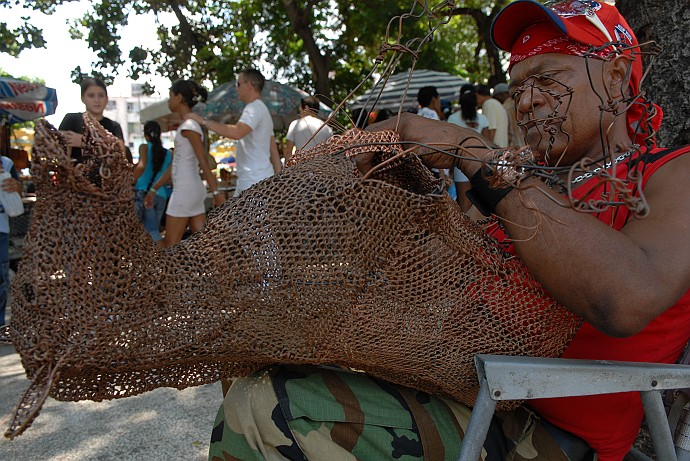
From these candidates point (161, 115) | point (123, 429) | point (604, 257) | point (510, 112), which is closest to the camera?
point (604, 257)

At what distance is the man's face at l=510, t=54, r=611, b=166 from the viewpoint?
1492mm

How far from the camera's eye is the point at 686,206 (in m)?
Answer: 1.25

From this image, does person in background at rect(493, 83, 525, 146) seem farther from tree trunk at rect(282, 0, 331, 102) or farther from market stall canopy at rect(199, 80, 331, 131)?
market stall canopy at rect(199, 80, 331, 131)

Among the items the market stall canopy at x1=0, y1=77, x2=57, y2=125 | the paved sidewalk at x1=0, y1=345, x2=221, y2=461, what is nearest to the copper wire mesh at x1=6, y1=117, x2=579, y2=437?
the paved sidewalk at x1=0, y1=345, x2=221, y2=461

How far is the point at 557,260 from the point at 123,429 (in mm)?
2431

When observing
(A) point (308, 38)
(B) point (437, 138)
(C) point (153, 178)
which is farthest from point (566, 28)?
(A) point (308, 38)

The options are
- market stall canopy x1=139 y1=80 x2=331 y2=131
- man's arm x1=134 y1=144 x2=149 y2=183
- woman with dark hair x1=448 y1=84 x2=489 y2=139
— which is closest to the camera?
woman with dark hair x1=448 y1=84 x2=489 y2=139

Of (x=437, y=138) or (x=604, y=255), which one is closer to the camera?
(x=604, y=255)

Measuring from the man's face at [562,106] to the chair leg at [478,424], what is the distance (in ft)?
2.06

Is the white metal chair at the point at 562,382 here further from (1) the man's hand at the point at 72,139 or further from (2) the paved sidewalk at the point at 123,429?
(2) the paved sidewalk at the point at 123,429

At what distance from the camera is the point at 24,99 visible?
8766 mm

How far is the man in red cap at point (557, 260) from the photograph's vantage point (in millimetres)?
1161

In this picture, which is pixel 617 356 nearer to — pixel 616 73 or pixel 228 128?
pixel 616 73

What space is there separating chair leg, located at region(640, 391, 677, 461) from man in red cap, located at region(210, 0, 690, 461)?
0.14 m
